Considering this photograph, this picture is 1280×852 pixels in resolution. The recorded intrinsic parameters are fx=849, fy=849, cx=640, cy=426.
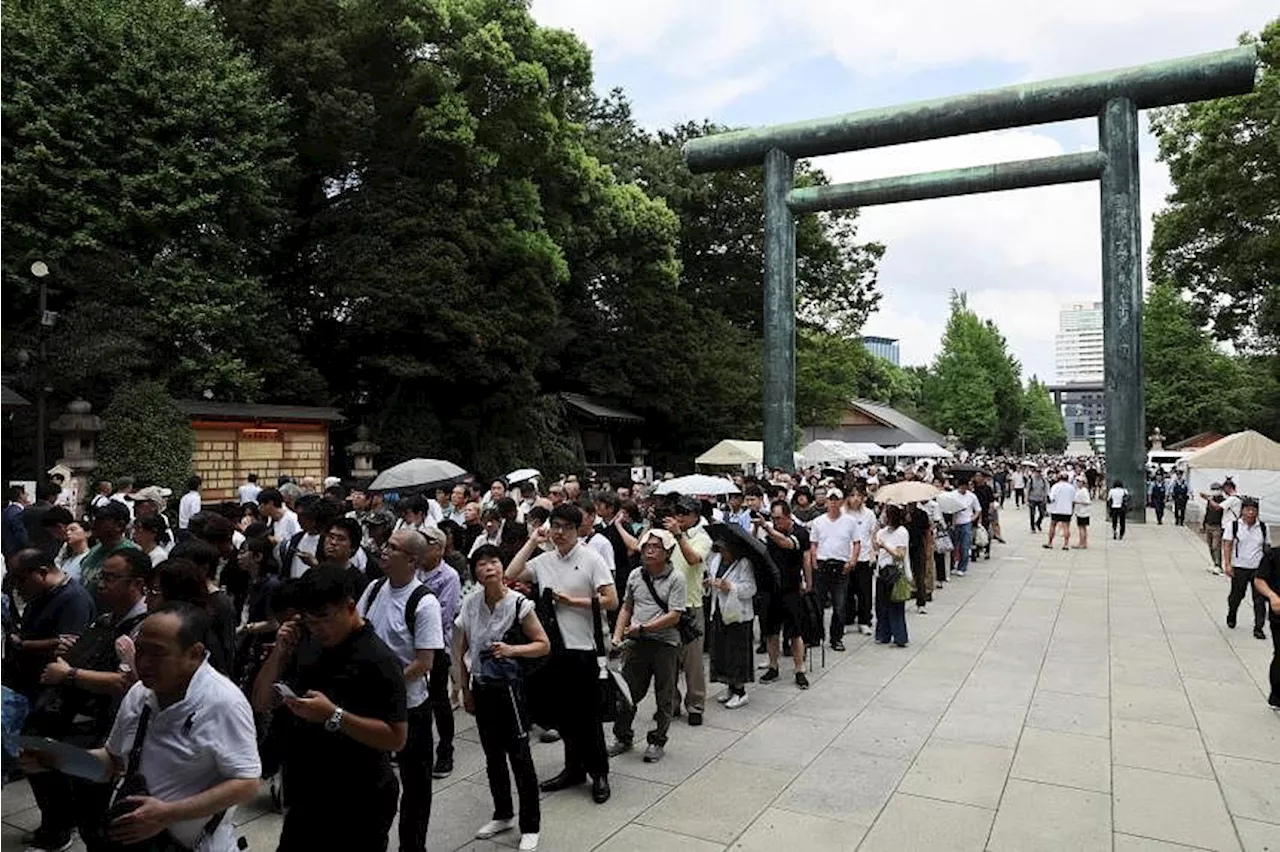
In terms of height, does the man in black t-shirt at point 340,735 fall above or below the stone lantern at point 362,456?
below

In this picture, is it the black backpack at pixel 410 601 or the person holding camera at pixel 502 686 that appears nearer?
the black backpack at pixel 410 601

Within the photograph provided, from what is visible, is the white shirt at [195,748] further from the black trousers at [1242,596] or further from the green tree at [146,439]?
the green tree at [146,439]

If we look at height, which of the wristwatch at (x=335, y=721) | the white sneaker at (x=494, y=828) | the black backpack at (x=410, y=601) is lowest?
the white sneaker at (x=494, y=828)

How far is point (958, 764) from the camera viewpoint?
18.4 feet

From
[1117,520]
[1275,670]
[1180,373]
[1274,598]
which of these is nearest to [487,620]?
[1274,598]

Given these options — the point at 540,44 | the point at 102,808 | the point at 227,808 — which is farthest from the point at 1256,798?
the point at 540,44

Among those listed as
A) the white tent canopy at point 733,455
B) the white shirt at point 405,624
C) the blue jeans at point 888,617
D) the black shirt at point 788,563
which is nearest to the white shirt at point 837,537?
the blue jeans at point 888,617

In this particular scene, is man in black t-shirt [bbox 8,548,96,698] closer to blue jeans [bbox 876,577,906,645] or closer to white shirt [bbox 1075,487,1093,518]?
blue jeans [bbox 876,577,906,645]

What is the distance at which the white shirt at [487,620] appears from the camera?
4406mm

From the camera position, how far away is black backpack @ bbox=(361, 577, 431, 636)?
4.06 metres

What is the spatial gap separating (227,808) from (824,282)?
37.9m

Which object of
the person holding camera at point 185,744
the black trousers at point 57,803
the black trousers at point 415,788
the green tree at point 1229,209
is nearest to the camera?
the person holding camera at point 185,744

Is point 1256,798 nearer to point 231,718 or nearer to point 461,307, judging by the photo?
point 231,718

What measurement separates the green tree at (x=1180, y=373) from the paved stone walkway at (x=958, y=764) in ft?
131
